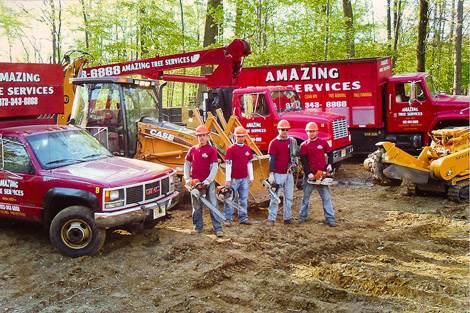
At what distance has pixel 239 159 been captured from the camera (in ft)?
27.2

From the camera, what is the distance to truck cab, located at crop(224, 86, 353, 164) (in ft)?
38.6

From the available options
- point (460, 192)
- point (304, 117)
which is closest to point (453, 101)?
point (460, 192)

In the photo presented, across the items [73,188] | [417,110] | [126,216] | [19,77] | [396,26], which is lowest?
[126,216]

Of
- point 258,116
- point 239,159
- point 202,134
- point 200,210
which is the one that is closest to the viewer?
point 202,134

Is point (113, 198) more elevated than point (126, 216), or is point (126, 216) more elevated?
point (113, 198)

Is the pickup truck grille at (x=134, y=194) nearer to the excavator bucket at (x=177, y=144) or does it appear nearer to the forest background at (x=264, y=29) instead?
the excavator bucket at (x=177, y=144)

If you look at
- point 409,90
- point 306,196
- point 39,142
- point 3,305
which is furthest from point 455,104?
point 3,305

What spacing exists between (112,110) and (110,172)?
2897mm

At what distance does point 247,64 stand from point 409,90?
9.56m

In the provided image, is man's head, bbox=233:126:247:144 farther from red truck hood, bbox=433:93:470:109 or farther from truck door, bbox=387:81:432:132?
red truck hood, bbox=433:93:470:109

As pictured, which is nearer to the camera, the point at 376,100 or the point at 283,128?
the point at 283,128

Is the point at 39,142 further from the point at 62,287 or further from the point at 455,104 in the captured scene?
the point at 455,104

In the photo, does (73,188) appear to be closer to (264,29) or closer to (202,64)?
(202,64)

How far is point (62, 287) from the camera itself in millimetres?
5805
